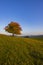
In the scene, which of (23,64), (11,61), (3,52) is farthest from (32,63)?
(3,52)

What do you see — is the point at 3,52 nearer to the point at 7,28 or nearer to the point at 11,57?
the point at 11,57

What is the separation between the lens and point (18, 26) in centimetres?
8875

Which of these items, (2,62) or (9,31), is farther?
(9,31)

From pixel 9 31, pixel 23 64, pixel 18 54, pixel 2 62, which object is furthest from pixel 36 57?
pixel 9 31

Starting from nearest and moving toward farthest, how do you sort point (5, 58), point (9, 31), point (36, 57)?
point (5, 58) < point (36, 57) < point (9, 31)

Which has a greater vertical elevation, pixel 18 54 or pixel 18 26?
pixel 18 26

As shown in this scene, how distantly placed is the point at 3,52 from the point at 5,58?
9.42 feet

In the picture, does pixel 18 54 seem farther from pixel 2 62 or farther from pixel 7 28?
pixel 7 28

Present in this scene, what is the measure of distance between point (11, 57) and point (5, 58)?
1061 mm

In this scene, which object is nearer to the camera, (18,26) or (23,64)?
(23,64)

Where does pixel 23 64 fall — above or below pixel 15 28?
below

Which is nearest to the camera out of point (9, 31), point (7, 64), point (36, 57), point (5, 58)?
point (7, 64)

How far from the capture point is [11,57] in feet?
72.2

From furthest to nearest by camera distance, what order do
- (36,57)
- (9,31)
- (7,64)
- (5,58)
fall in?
(9,31), (36,57), (5,58), (7,64)
